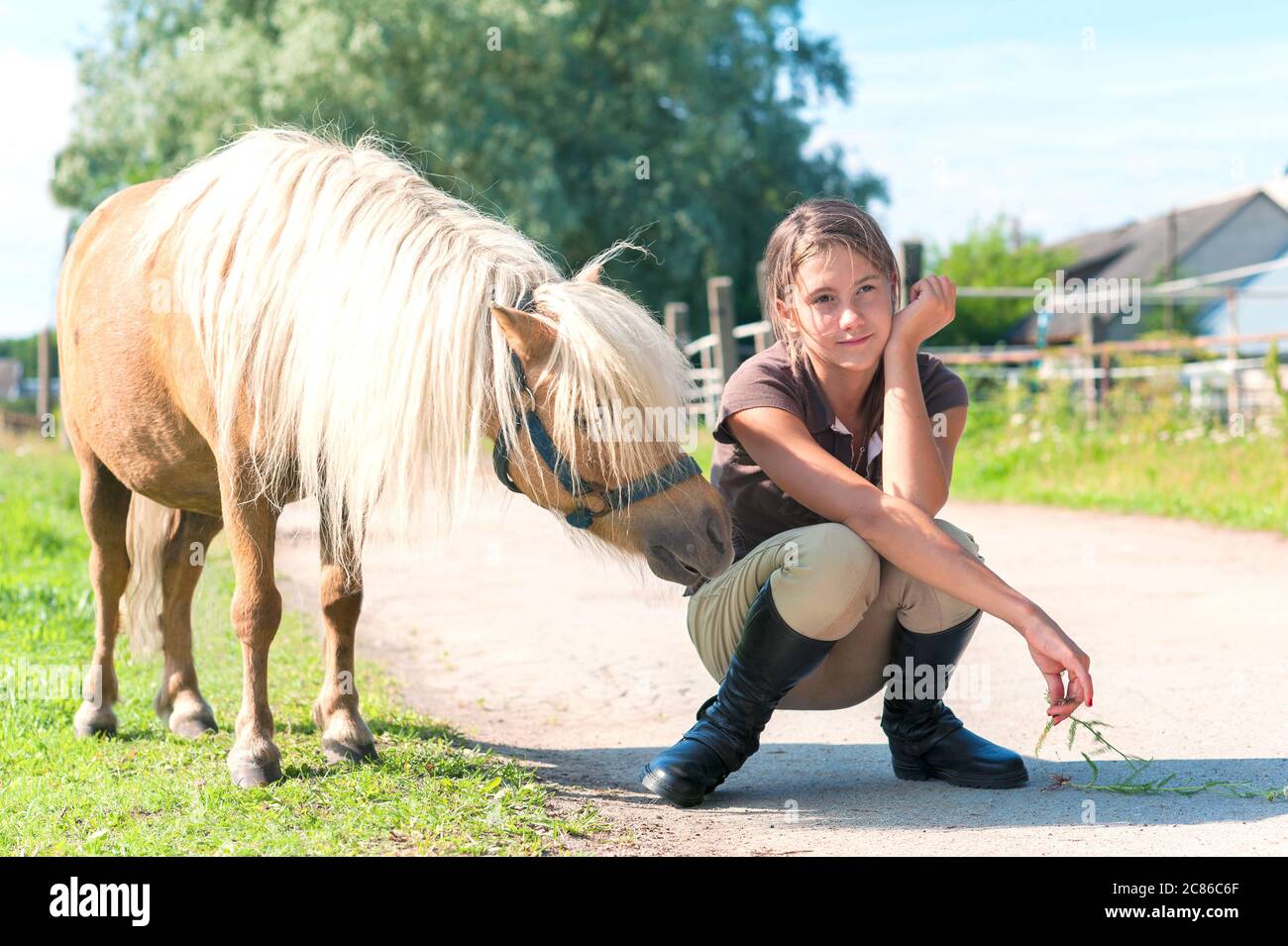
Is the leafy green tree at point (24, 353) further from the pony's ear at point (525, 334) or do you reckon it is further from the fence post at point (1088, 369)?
the pony's ear at point (525, 334)

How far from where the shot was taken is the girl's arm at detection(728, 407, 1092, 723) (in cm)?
300

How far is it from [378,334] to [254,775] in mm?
1375

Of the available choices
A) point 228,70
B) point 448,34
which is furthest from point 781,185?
point 228,70

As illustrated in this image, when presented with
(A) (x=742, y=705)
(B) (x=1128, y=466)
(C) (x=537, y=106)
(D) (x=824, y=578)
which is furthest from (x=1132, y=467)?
(C) (x=537, y=106)

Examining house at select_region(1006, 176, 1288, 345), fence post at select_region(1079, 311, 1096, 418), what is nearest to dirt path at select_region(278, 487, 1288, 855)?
fence post at select_region(1079, 311, 1096, 418)

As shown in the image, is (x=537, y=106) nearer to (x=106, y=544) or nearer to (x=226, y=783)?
(x=106, y=544)

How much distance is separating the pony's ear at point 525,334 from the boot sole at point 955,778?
5.50 ft

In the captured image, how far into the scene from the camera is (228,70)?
22453 mm

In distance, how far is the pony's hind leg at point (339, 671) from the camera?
3828mm

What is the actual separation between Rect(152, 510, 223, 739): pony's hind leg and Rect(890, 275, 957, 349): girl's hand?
110 inches

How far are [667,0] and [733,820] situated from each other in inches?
946

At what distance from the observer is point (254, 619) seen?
3.69 meters

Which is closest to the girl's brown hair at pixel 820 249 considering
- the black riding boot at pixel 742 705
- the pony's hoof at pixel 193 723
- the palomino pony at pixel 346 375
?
the palomino pony at pixel 346 375

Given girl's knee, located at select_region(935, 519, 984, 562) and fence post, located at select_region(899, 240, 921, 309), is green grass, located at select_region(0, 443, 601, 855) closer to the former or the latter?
girl's knee, located at select_region(935, 519, 984, 562)
